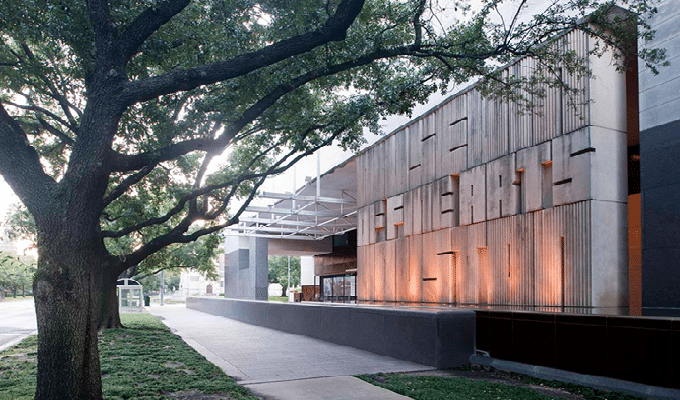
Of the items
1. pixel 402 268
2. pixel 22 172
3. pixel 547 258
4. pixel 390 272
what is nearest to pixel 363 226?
pixel 390 272

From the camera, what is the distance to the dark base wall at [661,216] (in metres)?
10.8

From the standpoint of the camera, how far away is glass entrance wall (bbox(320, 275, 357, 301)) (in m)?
43.0

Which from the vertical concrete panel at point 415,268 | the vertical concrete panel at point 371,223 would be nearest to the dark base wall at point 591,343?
the vertical concrete panel at point 415,268

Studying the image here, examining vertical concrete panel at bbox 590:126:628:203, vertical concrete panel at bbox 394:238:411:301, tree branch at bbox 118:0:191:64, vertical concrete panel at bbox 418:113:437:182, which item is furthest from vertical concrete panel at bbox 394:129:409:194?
tree branch at bbox 118:0:191:64

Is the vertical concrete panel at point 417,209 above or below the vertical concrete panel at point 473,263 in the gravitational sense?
above

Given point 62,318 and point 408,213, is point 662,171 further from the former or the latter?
point 62,318

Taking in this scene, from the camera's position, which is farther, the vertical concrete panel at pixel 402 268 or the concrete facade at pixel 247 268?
the concrete facade at pixel 247 268

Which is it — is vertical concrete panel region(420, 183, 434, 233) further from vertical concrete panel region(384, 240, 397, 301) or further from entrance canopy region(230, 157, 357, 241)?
entrance canopy region(230, 157, 357, 241)

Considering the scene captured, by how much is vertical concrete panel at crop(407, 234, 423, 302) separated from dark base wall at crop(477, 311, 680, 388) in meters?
8.57

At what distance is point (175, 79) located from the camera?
732 centimetres

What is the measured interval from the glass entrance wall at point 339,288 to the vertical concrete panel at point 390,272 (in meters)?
20.2

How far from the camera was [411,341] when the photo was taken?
35.5 ft

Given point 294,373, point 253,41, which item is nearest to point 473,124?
point 253,41

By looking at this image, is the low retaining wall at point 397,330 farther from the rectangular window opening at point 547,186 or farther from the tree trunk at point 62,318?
the tree trunk at point 62,318
